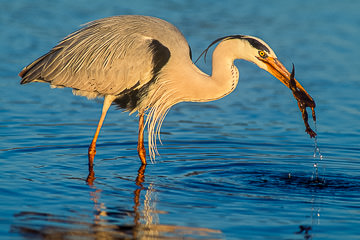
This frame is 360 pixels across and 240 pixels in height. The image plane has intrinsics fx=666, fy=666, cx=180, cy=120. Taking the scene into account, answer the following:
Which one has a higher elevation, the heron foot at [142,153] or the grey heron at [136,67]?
the grey heron at [136,67]

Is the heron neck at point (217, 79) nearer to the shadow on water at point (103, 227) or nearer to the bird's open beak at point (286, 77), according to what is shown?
the bird's open beak at point (286, 77)

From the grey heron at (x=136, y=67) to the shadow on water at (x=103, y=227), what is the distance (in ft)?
6.40

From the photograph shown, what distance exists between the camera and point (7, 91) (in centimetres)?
1189

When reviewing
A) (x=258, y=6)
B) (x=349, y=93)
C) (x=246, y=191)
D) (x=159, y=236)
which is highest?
(x=258, y=6)

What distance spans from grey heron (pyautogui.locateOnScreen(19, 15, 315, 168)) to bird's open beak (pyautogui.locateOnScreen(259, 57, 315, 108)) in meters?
0.25

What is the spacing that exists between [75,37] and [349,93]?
5724 millimetres

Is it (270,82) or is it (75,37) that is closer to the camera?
(75,37)

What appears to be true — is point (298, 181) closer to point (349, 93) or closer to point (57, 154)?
point (57, 154)

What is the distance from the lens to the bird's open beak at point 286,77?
7.68 meters

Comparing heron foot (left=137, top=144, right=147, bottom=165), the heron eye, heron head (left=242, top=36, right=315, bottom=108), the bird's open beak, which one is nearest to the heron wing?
heron foot (left=137, top=144, right=147, bottom=165)

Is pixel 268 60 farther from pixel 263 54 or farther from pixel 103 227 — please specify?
pixel 103 227

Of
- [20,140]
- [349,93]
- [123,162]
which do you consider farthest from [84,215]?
[349,93]

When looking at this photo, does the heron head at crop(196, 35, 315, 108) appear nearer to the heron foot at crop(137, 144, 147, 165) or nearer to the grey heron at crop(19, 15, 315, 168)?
the grey heron at crop(19, 15, 315, 168)

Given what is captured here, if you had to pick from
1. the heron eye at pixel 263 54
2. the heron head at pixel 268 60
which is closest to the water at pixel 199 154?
the heron head at pixel 268 60
